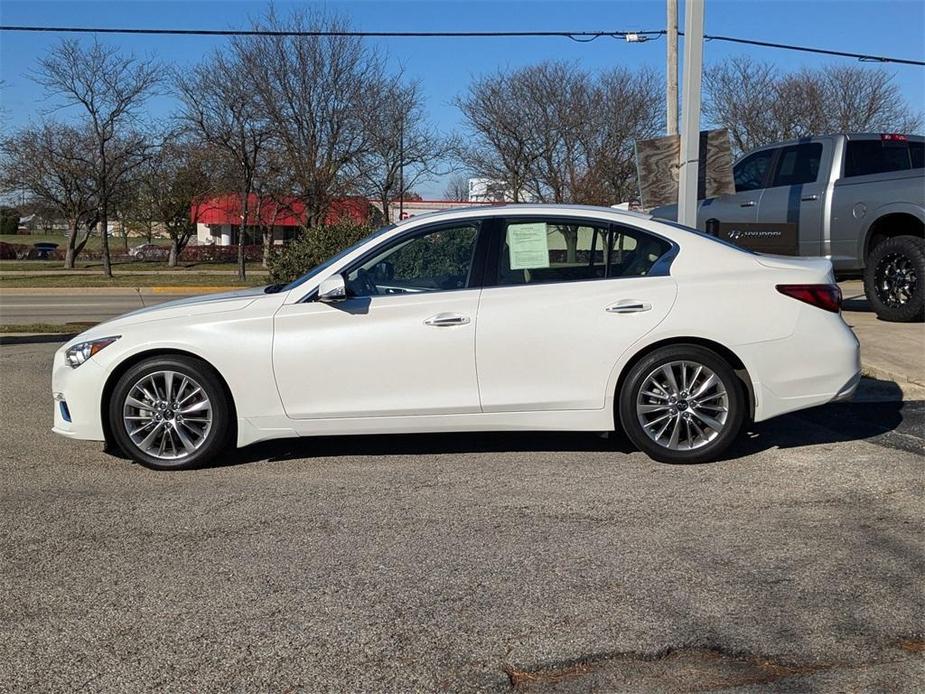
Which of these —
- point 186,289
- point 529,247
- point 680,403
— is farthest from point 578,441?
point 186,289

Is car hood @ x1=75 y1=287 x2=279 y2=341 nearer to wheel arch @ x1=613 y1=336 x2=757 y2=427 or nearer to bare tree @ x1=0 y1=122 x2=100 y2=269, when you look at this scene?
wheel arch @ x1=613 y1=336 x2=757 y2=427

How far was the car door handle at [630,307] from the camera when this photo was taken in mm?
5590

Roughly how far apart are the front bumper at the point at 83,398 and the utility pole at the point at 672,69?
49.1 feet

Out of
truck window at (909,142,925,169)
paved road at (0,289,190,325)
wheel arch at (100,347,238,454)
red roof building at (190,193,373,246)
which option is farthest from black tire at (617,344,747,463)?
paved road at (0,289,190,325)

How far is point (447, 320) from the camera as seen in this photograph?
18.2 feet

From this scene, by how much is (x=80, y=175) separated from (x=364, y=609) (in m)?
37.1

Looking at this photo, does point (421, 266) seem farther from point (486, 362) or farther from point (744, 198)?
point (744, 198)

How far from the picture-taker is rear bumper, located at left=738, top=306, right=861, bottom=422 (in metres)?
5.59

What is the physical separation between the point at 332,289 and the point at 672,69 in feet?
52.4

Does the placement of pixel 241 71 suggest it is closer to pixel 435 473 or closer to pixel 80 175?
pixel 80 175

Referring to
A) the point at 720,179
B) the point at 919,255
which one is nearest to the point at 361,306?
the point at 720,179

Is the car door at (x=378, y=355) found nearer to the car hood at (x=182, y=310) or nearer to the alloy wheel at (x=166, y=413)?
the car hood at (x=182, y=310)

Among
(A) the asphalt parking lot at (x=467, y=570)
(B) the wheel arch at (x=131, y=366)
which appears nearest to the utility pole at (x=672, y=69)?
(A) the asphalt parking lot at (x=467, y=570)

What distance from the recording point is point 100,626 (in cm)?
350
